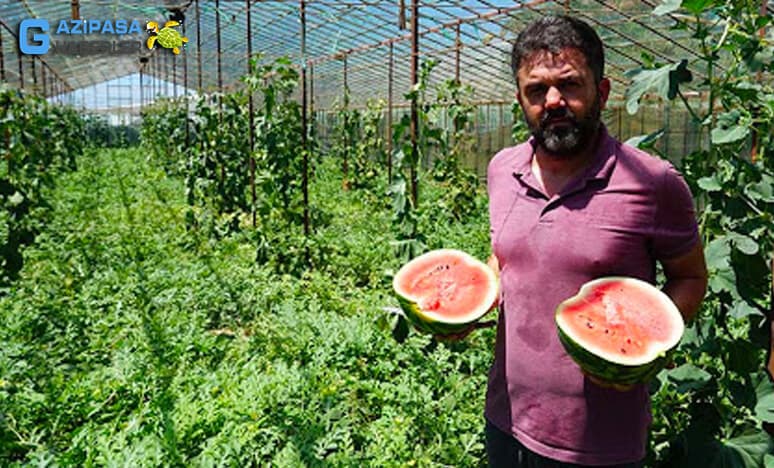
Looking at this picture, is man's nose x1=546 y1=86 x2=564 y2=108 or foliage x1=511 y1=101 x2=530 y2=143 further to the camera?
foliage x1=511 y1=101 x2=530 y2=143

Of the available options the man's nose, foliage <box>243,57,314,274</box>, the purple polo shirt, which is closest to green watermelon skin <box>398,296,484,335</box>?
the purple polo shirt

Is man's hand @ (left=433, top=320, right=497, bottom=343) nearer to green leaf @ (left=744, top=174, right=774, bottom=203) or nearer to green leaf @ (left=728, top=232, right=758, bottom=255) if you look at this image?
green leaf @ (left=728, top=232, right=758, bottom=255)

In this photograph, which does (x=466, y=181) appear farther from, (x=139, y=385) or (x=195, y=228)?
(x=139, y=385)

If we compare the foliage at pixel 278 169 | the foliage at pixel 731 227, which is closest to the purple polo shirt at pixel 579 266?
the foliage at pixel 731 227

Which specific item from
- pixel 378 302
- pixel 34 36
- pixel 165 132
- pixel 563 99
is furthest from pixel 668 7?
pixel 34 36

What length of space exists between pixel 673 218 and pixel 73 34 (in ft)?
53.1

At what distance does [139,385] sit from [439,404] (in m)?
1.61

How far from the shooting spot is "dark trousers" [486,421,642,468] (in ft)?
5.36

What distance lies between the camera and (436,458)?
2998 mm

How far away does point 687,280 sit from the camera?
159 centimetres

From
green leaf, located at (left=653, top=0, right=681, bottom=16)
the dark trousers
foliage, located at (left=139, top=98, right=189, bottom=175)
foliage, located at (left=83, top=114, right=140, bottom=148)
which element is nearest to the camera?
the dark trousers

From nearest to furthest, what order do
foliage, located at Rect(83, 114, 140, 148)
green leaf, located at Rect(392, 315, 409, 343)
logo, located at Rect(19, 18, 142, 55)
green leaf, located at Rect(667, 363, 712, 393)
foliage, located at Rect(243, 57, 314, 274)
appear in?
1. green leaf, located at Rect(667, 363, 712, 393)
2. green leaf, located at Rect(392, 315, 409, 343)
3. foliage, located at Rect(243, 57, 314, 274)
4. logo, located at Rect(19, 18, 142, 55)
5. foliage, located at Rect(83, 114, 140, 148)

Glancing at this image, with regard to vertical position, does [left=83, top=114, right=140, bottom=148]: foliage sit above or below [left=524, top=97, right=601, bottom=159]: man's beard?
below

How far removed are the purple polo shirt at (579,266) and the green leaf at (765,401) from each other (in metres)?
0.62
